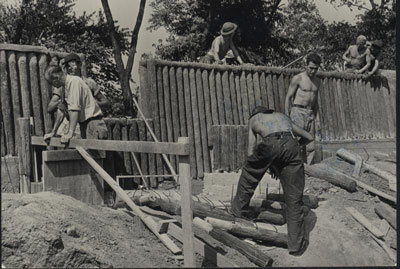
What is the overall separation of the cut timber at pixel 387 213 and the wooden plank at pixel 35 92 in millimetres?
4856

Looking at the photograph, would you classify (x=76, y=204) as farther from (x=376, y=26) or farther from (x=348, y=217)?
(x=376, y=26)

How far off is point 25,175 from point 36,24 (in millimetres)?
8841

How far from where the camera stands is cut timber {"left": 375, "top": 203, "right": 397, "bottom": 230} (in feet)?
24.6

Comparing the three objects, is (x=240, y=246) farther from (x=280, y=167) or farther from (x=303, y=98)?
(x=303, y=98)

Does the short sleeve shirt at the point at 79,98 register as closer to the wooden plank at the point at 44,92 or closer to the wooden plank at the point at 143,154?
the wooden plank at the point at 44,92

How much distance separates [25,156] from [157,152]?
2.66 m

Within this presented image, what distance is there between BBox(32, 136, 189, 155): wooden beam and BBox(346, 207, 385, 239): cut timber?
3724 millimetres

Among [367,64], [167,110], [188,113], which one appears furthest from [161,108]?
[367,64]

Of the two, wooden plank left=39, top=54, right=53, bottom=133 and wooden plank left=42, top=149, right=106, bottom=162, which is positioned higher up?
wooden plank left=39, top=54, right=53, bottom=133

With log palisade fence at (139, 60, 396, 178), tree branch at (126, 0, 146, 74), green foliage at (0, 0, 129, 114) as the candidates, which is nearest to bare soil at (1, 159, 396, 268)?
log palisade fence at (139, 60, 396, 178)

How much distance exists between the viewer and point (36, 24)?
Answer: 14617 millimetres

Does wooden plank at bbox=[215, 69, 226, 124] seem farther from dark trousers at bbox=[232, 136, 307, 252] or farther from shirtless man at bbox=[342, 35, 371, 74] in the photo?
shirtless man at bbox=[342, 35, 371, 74]

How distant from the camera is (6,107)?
701 centimetres

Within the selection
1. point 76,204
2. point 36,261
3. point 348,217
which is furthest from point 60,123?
point 348,217
